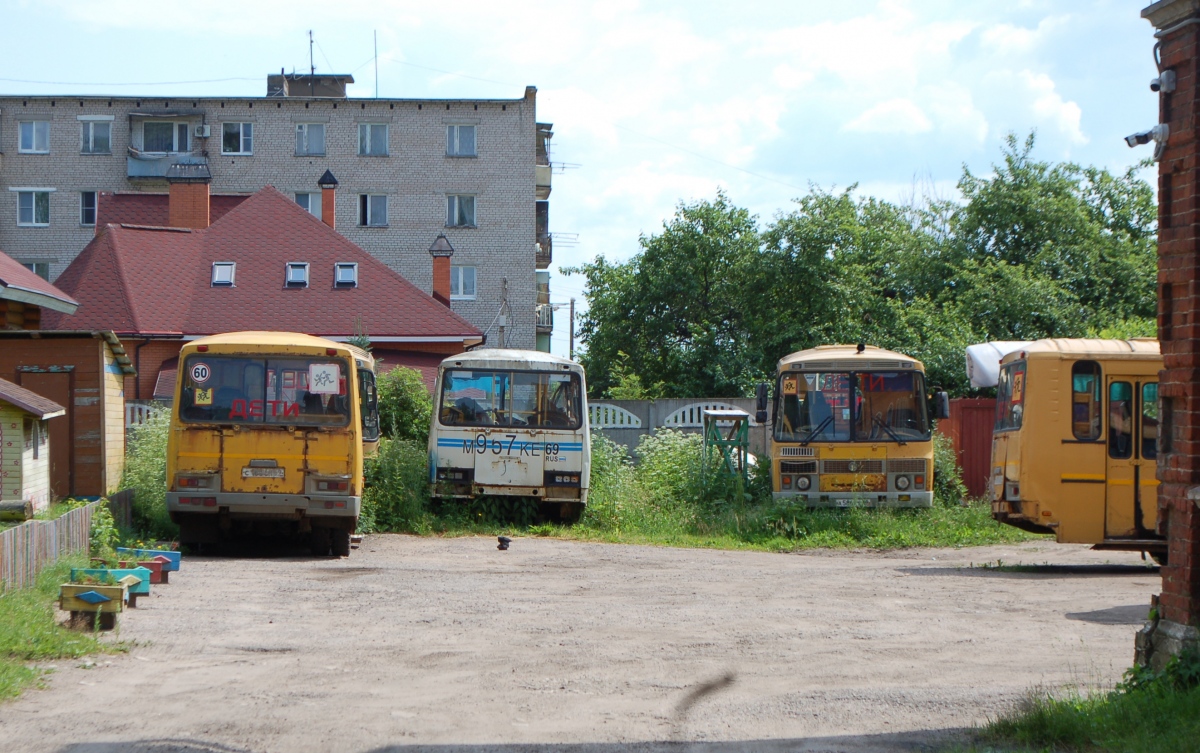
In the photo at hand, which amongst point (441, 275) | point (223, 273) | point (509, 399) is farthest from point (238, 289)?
point (509, 399)

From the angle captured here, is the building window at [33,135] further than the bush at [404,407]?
Yes

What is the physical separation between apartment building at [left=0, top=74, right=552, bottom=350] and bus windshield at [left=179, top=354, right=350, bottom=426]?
34473mm

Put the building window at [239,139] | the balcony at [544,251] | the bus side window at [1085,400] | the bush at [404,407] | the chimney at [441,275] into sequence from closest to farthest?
1. the bus side window at [1085,400]
2. the bush at [404,407]
3. the chimney at [441,275]
4. the building window at [239,139]
5. the balcony at [544,251]

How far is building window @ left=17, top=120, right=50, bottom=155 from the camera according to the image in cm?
5019

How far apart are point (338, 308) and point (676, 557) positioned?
19854 mm

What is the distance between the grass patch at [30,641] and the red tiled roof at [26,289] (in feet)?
28.7

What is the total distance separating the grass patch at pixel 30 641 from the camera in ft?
24.5

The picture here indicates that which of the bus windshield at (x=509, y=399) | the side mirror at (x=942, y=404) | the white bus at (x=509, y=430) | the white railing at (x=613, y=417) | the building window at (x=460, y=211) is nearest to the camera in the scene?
the side mirror at (x=942, y=404)

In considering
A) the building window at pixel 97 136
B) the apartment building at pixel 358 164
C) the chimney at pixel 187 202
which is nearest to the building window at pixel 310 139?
the apartment building at pixel 358 164

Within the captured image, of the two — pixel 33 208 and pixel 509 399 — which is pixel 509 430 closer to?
pixel 509 399

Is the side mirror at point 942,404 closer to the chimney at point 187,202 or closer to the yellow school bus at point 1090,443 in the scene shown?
the yellow school bus at point 1090,443

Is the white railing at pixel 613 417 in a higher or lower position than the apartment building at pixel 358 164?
lower

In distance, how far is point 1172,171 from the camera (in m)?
7.50

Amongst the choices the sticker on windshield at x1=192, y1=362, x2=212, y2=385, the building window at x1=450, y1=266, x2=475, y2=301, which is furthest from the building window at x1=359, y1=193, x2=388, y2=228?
the sticker on windshield at x1=192, y1=362, x2=212, y2=385
